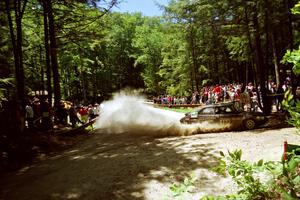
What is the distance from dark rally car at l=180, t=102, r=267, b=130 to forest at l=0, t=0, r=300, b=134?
290cm

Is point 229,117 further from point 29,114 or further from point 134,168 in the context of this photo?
point 29,114

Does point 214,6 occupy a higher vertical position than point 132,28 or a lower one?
lower

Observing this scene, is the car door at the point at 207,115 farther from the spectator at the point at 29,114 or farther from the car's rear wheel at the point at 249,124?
the spectator at the point at 29,114

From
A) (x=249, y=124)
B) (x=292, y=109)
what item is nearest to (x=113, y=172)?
(x=292, y=109)

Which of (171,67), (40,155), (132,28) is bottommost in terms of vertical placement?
(40,155)

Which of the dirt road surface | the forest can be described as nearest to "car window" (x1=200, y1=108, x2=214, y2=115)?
the dirt road surface

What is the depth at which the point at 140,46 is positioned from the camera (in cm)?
8138

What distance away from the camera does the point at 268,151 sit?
12.7 m

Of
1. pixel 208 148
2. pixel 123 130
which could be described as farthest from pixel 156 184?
pixel 123 130

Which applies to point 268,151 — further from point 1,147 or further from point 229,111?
point 1,147

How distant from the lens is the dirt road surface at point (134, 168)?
31.7ft

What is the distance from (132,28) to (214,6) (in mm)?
75579

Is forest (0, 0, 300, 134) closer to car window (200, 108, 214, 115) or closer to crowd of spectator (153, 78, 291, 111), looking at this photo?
crowd of spectator (153, 78, 291, 111)

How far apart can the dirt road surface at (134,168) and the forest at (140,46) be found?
396 centimetres
